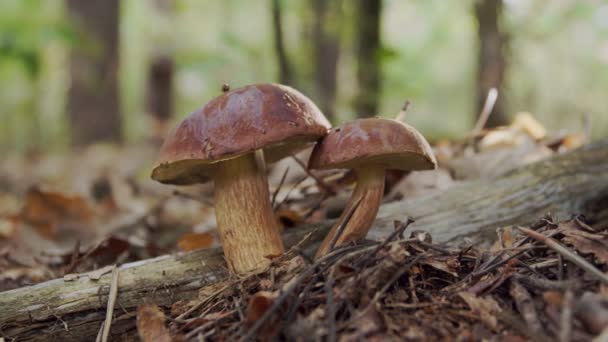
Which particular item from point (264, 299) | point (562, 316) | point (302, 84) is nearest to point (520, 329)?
point (562, 316)

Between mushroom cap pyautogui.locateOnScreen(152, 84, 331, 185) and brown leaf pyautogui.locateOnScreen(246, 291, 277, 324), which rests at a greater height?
mushroom cap pyautogui.locateOnScreen(152, 84, 331, 185)

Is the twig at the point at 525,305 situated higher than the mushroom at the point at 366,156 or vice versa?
the mushroom at the point at 366,156

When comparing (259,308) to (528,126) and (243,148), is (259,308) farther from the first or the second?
(528,126)

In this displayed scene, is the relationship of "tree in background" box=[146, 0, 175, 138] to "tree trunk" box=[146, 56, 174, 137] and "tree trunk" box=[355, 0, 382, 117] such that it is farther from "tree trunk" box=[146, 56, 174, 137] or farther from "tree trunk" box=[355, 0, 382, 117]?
"tree trunk" box=[355, 0, 382, 117]

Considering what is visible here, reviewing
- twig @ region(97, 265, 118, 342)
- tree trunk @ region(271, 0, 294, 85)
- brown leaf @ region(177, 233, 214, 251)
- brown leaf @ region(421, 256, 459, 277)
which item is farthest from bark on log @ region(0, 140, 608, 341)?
tree trunk @ region(271, 0, 294, 85)

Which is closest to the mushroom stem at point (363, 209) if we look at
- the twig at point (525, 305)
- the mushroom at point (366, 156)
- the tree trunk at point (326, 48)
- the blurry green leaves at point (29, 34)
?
the mushroom at point (366, 156)

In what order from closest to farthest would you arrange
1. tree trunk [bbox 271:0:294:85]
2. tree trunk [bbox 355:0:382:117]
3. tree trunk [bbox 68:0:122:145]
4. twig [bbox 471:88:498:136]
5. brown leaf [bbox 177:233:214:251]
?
brown leaf [bbox 177:233:214:251] < twig [bbox 471:88:498:136] < tree trunk [bbox 355:0:382:117] < tree trunk [bbox 271:0:294:85] < tree trunk [bbox 68:0:122:145]

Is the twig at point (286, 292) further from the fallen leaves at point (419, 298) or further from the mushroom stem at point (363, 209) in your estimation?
the mushroom stem at point (363, 209)
